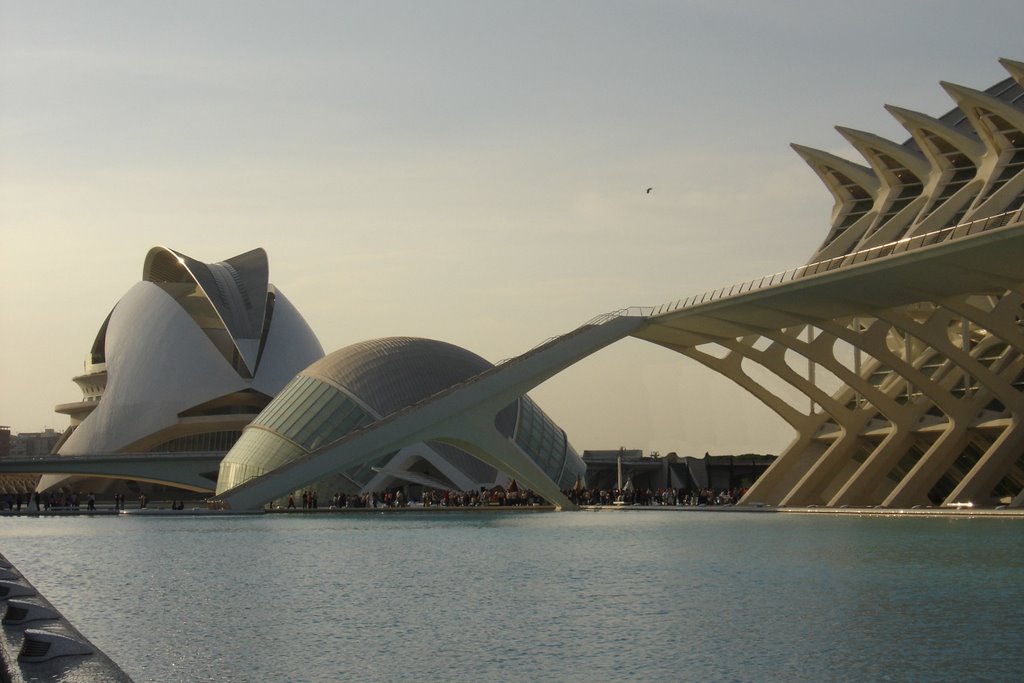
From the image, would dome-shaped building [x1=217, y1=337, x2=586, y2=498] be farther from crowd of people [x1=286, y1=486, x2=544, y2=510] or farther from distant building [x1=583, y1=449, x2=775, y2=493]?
distant building [x1=583, y1=449, x2=775, y2=493]

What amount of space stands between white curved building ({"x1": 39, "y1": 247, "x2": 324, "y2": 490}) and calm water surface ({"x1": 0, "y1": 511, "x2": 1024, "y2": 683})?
50.8 m

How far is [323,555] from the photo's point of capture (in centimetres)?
2322

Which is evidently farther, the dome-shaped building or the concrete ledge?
the dome-shaped building

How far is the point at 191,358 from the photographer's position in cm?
7819

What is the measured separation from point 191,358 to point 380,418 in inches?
1095

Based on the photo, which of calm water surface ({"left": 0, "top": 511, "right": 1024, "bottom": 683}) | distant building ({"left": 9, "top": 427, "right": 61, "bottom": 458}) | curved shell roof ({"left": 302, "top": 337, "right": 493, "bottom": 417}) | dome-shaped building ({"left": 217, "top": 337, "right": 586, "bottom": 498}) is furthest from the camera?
distant building ({"left": 9, "top": 427, "right": 61, "bottom": 458})

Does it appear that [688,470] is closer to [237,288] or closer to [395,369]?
[237,288]

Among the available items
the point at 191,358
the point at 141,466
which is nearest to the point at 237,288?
the point at 191,358

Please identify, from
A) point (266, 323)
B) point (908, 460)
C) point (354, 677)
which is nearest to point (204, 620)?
point (354, 677)

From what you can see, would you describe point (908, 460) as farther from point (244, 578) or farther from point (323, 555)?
point (244, 578)

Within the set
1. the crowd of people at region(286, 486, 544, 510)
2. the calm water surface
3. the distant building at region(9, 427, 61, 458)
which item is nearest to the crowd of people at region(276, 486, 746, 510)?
the crowd of people at region(286, 486, 544, 510)

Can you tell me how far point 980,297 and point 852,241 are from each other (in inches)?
222

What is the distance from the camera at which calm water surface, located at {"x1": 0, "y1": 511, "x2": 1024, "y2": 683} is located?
11375 millimetres

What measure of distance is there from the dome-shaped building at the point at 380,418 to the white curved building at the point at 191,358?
2068 centimetres
